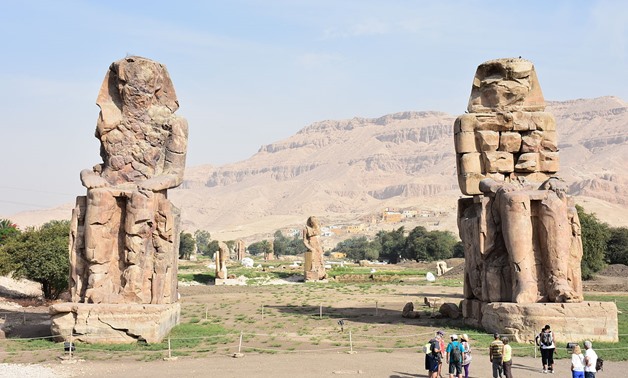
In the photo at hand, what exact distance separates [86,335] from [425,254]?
5022 centimetres

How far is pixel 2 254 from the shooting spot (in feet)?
81.6

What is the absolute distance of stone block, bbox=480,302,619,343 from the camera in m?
13.0

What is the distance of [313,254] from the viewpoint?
35.3 m

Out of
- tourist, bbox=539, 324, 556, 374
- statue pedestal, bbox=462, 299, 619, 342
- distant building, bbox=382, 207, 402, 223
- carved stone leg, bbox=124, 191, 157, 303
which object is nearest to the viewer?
tourist, bbox=539, 324, 556, 374

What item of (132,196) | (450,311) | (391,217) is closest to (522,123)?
(450,311)

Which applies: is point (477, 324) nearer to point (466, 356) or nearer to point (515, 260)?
point (515, 260)

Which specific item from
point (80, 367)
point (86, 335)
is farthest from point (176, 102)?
point (80, 367)

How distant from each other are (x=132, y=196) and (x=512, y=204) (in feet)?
24.8

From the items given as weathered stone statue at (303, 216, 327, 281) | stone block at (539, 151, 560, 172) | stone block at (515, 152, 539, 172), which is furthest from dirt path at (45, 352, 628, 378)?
weathered stone statue at (303, 216, 327, 281)

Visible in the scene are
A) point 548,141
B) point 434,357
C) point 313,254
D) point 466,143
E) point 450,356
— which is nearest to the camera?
point 434,357

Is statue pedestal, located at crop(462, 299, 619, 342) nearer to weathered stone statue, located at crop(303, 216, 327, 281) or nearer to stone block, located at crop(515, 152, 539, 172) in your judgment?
stone block, located at crop(515, 152, 539, 172)

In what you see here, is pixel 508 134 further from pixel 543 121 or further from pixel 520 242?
pixel 520 242

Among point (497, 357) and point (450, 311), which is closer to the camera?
point (497, 357)

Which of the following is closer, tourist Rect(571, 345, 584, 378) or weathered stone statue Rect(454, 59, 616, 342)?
tourist Rect(571, 345, 584, 378)
